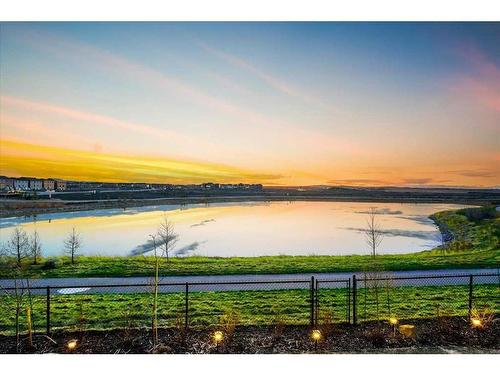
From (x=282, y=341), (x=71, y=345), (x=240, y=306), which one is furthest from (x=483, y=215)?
(x=71, y=345)

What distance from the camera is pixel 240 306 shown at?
5051 mm

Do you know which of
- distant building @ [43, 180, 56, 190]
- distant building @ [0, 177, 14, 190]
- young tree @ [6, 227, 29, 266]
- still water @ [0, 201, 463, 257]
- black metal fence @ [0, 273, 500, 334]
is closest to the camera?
black metal fence @ [0, 273, 500, 334]

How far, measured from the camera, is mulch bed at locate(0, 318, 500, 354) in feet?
11.6

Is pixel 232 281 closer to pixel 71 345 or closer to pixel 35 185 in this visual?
pixel 71 345

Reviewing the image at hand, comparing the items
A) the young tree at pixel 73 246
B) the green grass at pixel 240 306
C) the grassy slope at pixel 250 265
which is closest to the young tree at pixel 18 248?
the grassy slope at pixel 250 265

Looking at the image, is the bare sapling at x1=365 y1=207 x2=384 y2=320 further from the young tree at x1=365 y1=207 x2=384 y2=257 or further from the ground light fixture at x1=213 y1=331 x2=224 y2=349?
the ground light fixture at x1=213 y1=331 x2=224 y2=349

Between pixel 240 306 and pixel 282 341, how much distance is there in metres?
1.46

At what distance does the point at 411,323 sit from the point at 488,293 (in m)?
2.48

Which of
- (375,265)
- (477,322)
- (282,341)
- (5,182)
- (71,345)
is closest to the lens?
(71,345)

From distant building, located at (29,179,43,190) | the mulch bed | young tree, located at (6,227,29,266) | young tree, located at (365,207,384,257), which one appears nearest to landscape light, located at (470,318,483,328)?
the mulch bed

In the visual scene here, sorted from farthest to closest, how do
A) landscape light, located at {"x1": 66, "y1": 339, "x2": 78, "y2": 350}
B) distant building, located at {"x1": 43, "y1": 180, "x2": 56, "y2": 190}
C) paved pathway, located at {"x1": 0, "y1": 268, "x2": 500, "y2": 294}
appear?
distant building, located at {"x1": 43, "y1": 180, "x2": 56, "y2": 190}
paved pathway, located at {"x1": 0, "y1": 268, "x2": 500, "y2": 294}
landscape light, located at {"x1": 66, "y1": 339, "x2": 78, "y2": 350}

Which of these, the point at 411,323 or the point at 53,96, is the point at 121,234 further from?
the point at 411,323

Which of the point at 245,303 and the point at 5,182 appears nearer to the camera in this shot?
the point at 245,303
